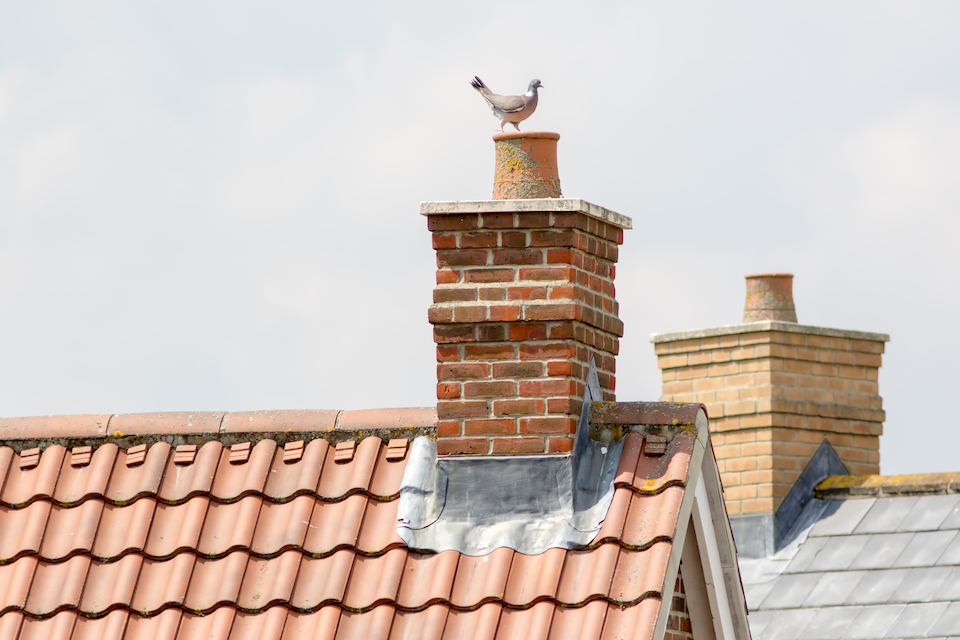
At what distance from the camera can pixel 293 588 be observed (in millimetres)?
6484

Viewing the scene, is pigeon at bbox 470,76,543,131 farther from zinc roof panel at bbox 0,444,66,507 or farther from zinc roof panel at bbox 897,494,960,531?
zinc roof panel at bbox 897,494,960,531

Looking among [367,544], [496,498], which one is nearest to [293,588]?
[367,544]

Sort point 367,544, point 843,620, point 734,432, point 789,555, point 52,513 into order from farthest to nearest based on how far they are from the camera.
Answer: point 734,432 → point 789,555 → point 843,620 → point 52,513 → point 367,544

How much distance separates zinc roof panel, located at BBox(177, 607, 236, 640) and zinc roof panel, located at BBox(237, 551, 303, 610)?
75 mm

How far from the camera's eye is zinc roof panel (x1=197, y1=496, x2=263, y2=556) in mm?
6703

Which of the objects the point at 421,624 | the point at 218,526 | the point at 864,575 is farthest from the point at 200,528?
the point at 864,575

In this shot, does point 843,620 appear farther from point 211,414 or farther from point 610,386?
point 211,414

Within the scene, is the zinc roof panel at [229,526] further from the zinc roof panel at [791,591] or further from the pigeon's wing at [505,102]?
the zinc roof panel at [791,591]

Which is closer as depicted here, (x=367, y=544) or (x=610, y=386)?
(x=367, y=544)

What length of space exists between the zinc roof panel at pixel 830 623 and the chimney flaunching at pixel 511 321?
5449 mm

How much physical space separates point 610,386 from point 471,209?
43.7 inches

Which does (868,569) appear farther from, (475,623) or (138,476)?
(138,476)

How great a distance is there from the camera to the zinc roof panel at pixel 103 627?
647cm

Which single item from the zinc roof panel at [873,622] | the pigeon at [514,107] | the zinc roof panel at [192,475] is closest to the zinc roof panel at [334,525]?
the zinc roof panel at [192,475]
